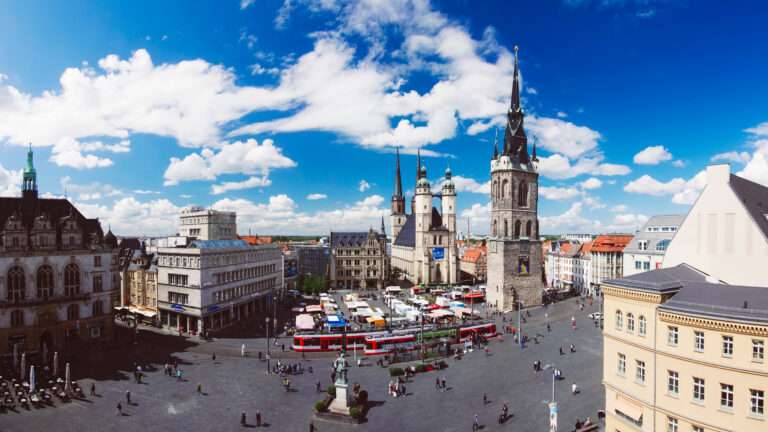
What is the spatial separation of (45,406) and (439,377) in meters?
29.7

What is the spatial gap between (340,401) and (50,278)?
1481 inches

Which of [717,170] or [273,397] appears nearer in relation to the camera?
[717,170]

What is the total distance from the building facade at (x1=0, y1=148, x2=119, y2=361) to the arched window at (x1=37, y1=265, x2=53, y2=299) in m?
0.09

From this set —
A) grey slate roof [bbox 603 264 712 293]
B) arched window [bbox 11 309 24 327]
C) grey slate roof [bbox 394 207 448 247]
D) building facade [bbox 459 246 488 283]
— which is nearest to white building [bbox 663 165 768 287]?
grey slate roof [bbox 603 264 712 293]

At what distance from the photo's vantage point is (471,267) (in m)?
118

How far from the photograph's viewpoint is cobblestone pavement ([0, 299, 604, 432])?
29422 mm

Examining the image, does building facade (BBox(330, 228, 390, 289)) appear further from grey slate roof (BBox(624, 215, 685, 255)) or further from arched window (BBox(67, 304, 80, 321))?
arched window (BBox(67, 304, 80, 321))

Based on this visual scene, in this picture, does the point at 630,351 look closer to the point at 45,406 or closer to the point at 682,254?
the point at 682,254

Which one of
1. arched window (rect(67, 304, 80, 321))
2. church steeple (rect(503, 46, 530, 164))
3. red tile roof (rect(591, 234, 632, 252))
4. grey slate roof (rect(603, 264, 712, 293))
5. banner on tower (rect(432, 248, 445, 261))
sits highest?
church steeple (rect(503, 46, 530, 164))

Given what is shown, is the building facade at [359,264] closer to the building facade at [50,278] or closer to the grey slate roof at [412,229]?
the grey slate roof at [412,229]

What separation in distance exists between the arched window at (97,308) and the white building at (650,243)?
68.7m

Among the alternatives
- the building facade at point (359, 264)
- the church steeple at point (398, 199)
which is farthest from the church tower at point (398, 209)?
the building facade at point (359, 264)

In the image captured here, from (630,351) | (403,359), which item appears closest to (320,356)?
(403,359)

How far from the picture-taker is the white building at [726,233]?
26.5 metres
